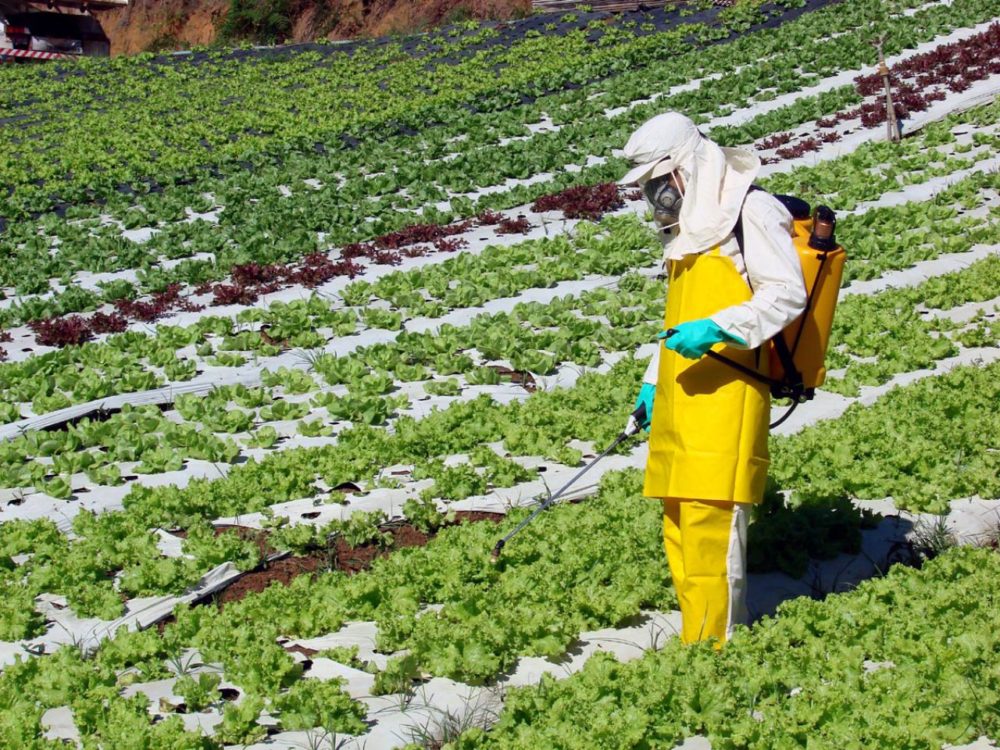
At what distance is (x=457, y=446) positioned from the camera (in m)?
8.34

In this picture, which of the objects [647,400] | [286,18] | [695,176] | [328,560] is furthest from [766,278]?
[286,18]

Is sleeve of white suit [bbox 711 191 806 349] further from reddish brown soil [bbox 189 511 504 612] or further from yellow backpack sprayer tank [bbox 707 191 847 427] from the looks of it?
reddish brown soil [bbox 189 511 504 612]

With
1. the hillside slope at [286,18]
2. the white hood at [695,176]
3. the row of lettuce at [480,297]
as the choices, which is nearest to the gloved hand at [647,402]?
the white hood at [695,176]

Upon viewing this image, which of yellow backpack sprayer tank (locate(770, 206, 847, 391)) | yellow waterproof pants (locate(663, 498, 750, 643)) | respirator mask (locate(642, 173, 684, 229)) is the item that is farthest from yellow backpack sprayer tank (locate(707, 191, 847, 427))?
yellow waterproof pants (locate(663, 498, 750, 643))

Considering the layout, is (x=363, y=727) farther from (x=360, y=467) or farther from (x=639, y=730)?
(x=360, y=467)

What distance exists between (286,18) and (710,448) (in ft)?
139

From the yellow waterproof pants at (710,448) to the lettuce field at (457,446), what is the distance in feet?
1.03

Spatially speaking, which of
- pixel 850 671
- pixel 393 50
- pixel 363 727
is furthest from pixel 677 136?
pixel 393 50

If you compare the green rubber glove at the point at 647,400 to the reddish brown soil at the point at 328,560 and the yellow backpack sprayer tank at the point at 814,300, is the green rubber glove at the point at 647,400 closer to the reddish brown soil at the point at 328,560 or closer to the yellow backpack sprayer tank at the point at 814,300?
the yellow backpack sprayer tank at the point at 814,300

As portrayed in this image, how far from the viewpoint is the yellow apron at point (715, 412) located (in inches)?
186

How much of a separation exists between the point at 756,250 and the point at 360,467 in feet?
13.1

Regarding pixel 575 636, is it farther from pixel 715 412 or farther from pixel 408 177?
pixel 408 177

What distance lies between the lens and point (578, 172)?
17547 mm

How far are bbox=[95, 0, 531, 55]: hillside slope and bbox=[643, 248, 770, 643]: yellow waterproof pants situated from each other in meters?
37.0
